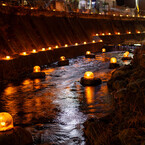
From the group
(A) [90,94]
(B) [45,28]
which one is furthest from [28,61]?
(B) [45,28]

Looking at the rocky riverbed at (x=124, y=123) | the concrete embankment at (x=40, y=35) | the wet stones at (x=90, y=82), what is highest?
the concrete embankment at (x=40, y=35)

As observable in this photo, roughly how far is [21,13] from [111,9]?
23.0m

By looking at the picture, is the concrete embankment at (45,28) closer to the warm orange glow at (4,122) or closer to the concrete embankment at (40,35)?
the concrete embankment at (40,35)

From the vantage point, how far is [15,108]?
797cm

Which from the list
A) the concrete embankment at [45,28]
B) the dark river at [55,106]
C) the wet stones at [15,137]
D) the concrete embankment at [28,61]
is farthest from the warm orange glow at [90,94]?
the concrete embankment at [45,28]

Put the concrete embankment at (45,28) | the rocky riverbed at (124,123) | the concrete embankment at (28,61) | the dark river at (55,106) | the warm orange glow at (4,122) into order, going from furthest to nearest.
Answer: the concrete embankment at (45,28)
the concrete embankment at (28,61)
the dark river at (55,106)
the warm orange glow at (4,122)
the rocky riverbed at (124,123)

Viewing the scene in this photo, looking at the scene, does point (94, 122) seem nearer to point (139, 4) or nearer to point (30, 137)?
point (30, 137)

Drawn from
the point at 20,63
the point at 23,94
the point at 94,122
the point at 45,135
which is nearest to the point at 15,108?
the point at 23,94

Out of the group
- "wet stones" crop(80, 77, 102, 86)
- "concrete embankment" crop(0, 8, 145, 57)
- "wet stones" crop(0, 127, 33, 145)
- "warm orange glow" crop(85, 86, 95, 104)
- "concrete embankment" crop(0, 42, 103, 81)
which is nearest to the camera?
"wet stones" crop(0, 127, 33, 145)

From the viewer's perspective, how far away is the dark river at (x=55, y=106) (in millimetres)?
6086

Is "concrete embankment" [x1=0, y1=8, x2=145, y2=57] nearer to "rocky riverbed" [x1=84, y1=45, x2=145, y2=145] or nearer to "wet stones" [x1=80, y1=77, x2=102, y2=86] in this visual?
"wet stones" [x1=80, y1=77, x2=102, y2=86]

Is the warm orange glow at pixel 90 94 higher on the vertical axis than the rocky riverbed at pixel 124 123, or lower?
lower

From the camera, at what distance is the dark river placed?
609 centimetres

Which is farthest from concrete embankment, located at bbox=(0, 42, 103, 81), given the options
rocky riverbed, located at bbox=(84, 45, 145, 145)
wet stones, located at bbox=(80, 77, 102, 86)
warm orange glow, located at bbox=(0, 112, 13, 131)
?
rocky riverbed, located at bbox=(84, 45, 145, 145)
